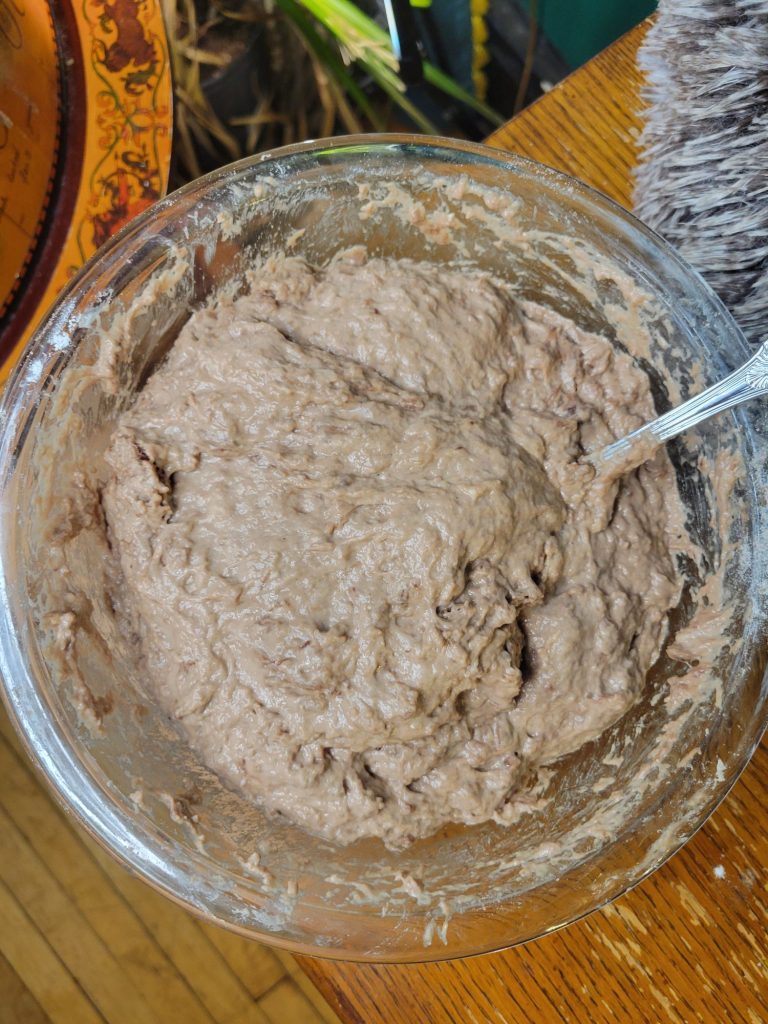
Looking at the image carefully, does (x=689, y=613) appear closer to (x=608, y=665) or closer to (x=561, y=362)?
(x=608, y=665)

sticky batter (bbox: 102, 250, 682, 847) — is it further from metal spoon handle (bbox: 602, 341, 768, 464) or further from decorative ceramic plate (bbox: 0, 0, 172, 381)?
decorative ceramic plate (bbox: 0, 0, 172, 381)

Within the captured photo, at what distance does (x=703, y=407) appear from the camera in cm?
97

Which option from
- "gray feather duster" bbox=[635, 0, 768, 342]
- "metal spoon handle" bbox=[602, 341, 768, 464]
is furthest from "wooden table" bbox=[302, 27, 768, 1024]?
"gray feather duster" bbox=[635, 0, 768, 342]

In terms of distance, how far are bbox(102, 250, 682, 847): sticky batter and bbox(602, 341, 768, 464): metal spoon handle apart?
4 cm

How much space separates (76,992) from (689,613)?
127 cm

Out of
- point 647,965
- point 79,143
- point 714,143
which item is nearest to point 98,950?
point 647,965

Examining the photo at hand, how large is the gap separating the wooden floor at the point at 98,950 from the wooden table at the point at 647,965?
0.48 meters

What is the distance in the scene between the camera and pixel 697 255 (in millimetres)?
1156

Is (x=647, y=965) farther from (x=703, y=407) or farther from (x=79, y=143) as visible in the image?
(x=79, y=143)

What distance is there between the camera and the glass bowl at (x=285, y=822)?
3.20 ft

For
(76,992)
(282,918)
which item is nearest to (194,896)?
(282,918)

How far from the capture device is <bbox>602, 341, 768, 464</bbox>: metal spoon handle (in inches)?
37.5

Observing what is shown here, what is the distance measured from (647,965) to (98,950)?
38.6 inches

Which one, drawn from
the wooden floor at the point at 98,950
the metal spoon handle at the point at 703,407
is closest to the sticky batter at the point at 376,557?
the metal spoon handle at the point at 703,407
